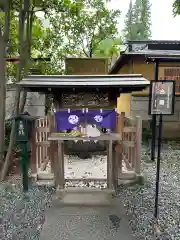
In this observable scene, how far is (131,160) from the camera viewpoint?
6.56 m

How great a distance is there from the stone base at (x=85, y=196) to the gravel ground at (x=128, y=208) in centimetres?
27

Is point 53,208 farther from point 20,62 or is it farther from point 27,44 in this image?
point 27,44

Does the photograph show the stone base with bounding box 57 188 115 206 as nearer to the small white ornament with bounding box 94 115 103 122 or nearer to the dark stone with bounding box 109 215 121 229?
the dark stone with bounding box 109 215 121 229

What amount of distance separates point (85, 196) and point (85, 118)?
1633 mm

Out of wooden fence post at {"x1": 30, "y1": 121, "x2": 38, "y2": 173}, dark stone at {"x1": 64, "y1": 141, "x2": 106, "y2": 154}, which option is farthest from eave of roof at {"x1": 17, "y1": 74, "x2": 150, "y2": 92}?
dark stone at {"x1": 64, "y1": 141, "x2": 106, "y2": 154}

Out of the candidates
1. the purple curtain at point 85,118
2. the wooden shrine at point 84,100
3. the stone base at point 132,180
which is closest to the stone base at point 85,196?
the wooden shrine at point 84,100

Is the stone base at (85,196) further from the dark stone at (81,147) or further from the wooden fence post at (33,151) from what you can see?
the dark stone at (81,147)

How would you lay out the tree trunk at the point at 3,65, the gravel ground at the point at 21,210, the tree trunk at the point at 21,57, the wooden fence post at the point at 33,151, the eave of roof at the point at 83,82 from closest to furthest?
1. the gravel ground at the point at 21,210
2. the eave of roof at the point at 83,82
3. the wooden fence post at the point at 33,151
4. the tree trunk at the point at 3,65
5. the tree trunk at the point at 21,57

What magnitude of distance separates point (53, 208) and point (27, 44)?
4.26 meters

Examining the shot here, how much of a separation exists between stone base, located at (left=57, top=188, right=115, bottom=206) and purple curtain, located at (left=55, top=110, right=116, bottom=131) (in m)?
1.35

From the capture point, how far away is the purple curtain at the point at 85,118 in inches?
219

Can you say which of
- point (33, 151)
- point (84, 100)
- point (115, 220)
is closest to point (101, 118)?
point (84, 100)

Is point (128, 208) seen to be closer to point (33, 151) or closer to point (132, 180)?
point (132, 180)

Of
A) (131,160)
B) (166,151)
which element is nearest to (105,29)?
(166,151)
